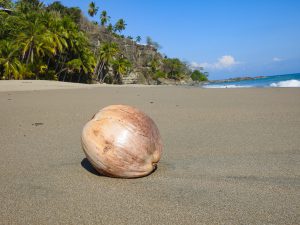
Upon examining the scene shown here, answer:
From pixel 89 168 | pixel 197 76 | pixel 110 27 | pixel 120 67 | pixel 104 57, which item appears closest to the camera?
pixel 89 168

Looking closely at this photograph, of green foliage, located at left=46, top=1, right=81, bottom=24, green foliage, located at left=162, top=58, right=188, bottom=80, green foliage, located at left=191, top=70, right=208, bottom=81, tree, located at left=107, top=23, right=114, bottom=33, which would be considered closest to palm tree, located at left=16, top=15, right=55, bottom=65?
green foliage, located at left=46, top=1, right=81, bottom=24

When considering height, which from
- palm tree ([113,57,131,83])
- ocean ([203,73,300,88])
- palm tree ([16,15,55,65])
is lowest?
ocean ([203,73,300,88])

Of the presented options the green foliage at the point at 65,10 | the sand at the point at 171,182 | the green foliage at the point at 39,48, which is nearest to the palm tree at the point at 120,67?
the green foliage at the point at 39,48

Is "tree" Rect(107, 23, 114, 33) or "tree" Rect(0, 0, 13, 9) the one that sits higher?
"tree" Rect(107, 23, 114, 33)

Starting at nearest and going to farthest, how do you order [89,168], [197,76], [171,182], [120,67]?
1. [171,182]
2. [89,168]
3. [120,67]
4. [197,76]

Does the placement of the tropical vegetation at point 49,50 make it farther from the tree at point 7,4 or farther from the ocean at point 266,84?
the ocean at point 266,84

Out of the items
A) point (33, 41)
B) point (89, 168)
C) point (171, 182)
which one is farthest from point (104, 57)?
point (171, 182)

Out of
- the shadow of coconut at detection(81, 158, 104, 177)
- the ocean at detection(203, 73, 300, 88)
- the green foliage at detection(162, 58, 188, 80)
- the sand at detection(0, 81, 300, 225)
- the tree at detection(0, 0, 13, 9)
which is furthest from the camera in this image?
the green foliage at detection(162, 58, 188, 80)

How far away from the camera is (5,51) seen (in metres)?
32.7

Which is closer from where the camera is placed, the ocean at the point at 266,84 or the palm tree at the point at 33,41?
the ocean at the point at 266,84

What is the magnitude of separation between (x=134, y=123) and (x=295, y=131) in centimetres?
264

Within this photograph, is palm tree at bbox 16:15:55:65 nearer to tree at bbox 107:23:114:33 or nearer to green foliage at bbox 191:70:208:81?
tree at bbox 107:23:114:33

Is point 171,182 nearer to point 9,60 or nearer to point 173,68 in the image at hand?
point 9,60

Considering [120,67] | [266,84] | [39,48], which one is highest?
[39,48]
